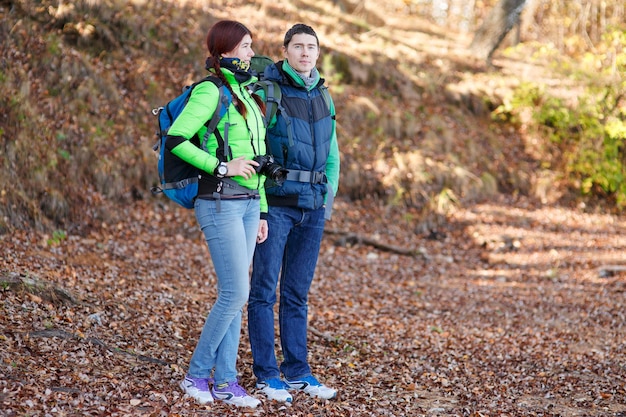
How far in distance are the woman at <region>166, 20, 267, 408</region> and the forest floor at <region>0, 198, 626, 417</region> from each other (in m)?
0.61

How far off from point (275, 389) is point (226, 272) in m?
1.00

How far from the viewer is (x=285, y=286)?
4637mm

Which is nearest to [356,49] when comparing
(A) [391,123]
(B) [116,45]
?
(A) [391,123]

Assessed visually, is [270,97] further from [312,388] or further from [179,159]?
[312,388]

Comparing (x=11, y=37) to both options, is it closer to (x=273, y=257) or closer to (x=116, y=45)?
(x=116, y=45)

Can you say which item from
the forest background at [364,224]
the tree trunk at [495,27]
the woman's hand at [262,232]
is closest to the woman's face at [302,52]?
the woman's hand at [262,232]

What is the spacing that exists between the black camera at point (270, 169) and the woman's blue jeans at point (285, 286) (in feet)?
1.04

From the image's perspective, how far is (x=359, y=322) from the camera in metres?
7.35

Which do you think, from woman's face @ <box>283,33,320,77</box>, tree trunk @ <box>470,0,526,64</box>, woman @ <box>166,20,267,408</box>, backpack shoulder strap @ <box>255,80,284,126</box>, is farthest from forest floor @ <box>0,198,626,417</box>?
tree trunk @ <box>470,0,526,64</box>

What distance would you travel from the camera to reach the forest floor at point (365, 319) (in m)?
4.40

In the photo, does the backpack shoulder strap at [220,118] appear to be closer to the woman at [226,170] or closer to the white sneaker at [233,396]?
the woman at [226,170]

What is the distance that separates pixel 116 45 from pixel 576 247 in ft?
30.4

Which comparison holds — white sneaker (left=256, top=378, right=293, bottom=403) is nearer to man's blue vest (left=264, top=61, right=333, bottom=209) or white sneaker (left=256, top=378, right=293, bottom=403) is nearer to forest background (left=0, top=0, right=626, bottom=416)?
forest background (left=0, top=0, right=626, bottom=416)

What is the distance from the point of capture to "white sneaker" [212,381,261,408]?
13.7 ft
